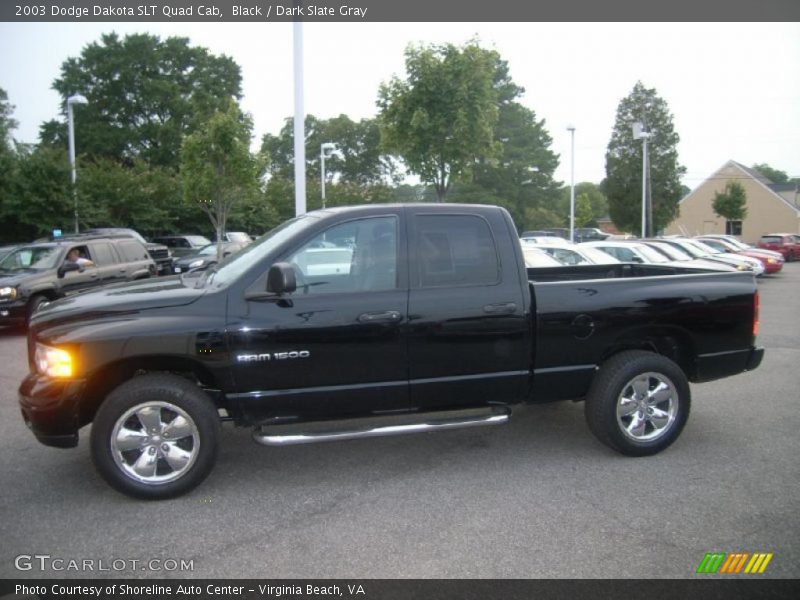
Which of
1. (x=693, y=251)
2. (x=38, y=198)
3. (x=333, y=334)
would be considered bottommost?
(x=333, y=334)

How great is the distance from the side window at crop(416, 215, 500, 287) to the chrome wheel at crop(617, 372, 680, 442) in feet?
4.50

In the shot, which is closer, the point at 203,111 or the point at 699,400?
the point at 699,400

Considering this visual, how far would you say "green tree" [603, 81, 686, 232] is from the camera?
47094 millimetres

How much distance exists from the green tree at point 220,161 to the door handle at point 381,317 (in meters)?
16.3

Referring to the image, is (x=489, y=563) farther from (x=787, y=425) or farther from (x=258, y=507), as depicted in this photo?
(x=787, y=425)

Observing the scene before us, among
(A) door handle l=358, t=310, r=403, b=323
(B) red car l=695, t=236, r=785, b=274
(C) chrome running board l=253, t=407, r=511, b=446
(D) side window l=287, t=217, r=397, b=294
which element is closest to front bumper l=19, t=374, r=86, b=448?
(C) chrome running board l=253, t=407, r=511, b=446

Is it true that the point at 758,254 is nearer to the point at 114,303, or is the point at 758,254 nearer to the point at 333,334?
the point at 333,334

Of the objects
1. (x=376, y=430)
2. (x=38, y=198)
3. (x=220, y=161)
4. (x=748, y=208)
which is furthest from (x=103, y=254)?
(x=748, y=208)

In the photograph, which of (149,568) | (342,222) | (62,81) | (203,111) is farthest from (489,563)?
(62,81)

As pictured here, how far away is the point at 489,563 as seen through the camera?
339 centimetres

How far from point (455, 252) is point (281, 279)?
4.38ft

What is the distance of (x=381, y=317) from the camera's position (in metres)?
4.41

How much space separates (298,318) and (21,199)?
782 inches

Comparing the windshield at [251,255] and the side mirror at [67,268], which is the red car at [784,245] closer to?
the side mirror at [67,268]
